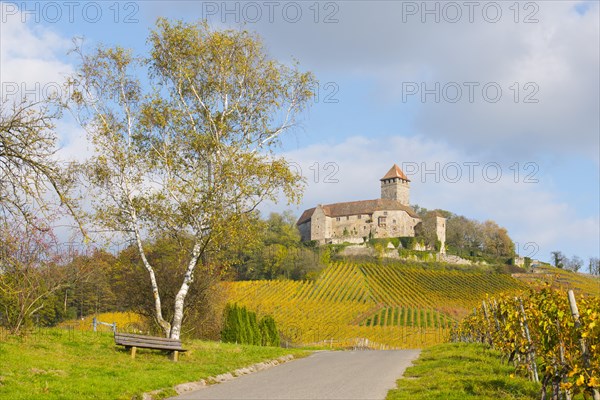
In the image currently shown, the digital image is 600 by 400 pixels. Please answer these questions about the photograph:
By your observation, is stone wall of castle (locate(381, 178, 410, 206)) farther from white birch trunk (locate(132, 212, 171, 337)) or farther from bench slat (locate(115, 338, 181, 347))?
bench slat (locate(115, 338, 181, 347))

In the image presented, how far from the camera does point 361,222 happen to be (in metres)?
123

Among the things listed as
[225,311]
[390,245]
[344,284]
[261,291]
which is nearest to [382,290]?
[344,284]

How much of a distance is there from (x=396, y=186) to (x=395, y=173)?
3.41 meters

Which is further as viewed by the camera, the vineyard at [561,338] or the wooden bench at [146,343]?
the wooden bench at [146,343]

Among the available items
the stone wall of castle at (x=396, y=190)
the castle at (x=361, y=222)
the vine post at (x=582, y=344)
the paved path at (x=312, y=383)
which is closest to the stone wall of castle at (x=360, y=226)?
the castle at (x=361, y=222)

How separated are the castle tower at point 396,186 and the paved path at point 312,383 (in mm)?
119683

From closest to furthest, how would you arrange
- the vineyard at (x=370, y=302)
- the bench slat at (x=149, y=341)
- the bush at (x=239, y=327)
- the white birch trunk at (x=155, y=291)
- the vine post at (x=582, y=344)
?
the vine post at (x=582, y=344) → the bench slat at (x=149, y=341) → the white birch trunk at (x=155, y=291) → the bush at (x=239, y=327) → the vineyard at (x=370, y=302)

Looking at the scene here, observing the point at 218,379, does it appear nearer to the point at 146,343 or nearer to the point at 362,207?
the point at 146,343

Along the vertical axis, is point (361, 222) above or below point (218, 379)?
above

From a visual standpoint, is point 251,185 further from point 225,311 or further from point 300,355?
point 225,311

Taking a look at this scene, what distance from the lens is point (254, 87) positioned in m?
19.8

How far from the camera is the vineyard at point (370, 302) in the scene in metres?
43.3

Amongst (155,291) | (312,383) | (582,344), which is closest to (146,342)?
(155,291)

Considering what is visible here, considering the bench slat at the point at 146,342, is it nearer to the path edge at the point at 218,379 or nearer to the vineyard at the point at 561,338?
the path edge at the point at 218,379
